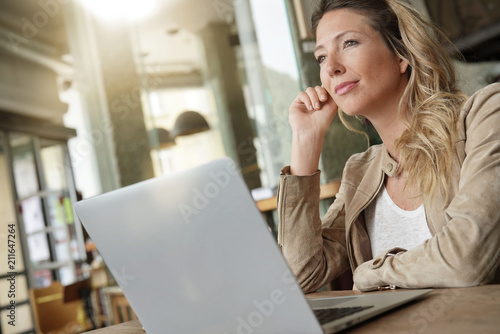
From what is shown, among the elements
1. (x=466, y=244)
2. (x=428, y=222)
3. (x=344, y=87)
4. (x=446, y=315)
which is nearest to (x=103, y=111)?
(x=344, y=87)

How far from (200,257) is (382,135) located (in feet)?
2.98

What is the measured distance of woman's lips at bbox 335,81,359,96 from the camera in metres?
1.39

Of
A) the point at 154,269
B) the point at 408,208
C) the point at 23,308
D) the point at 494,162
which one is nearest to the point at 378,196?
the point at 408,208

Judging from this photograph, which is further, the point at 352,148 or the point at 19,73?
the point at 19,73

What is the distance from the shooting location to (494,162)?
39.9 inches

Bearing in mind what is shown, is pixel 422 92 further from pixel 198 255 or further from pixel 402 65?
pixel 198 255

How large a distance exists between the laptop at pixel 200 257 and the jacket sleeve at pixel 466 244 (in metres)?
0.19

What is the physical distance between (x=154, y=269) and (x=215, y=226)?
0.42ft

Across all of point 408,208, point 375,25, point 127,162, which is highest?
point 127,162

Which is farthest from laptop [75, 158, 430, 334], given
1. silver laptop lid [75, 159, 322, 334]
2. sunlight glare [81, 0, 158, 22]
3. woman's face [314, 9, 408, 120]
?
sunlight glare [81, 0, 158, 22]

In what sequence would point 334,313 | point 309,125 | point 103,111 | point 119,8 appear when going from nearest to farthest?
point 334,313
point 309,125
point 119,8
point 103,111

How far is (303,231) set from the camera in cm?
135

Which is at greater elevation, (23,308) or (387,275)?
(387,275)

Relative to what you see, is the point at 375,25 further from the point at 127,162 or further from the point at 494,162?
the point at 127,162
